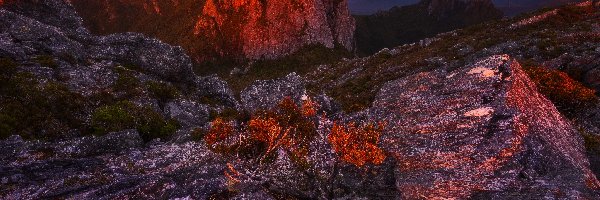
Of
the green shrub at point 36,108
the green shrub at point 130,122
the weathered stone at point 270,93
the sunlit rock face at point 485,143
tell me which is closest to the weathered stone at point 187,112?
the green shrub at point 130,122

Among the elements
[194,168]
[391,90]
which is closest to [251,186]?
[194,168]

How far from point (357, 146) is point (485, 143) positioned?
5.36m

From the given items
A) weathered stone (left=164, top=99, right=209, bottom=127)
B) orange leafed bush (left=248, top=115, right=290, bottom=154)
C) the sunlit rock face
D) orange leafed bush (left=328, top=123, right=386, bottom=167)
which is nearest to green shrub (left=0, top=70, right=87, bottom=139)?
weathered stone (left=164, top=99, right=209, bottom=127)

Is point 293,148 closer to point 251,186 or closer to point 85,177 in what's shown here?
point 251,186

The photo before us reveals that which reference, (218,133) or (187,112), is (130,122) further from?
(218,133)

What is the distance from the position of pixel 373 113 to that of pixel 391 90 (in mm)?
4396

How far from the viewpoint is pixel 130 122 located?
29.3 meters

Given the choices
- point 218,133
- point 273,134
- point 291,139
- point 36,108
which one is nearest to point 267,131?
point 273,134

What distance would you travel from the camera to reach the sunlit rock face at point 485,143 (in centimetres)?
1407

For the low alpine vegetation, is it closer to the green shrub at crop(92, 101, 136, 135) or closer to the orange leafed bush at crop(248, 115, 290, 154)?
the orange leafed bush at crop(248, 115, 290, 154)

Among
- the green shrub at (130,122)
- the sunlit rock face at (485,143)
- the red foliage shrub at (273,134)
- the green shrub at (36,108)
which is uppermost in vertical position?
the green shrub at (36,108)

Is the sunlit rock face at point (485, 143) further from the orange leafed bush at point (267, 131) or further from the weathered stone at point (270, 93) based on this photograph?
the weathered stone at point (270, 93)

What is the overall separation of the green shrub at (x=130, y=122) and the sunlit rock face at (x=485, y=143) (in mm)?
18458

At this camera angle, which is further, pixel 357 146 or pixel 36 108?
pixel 36 108
